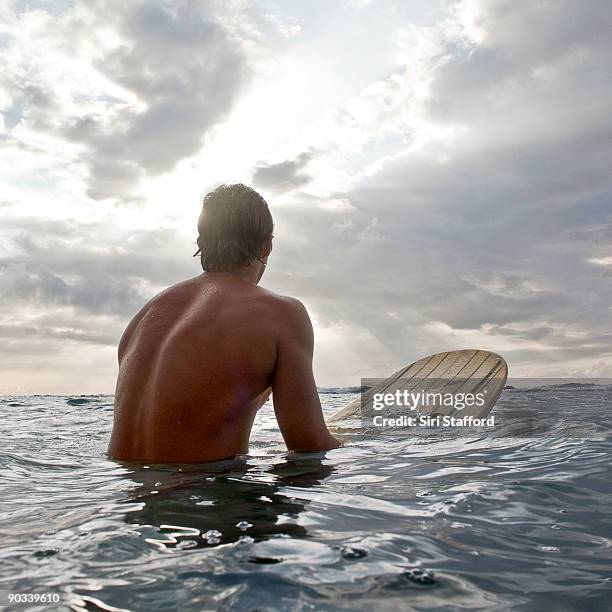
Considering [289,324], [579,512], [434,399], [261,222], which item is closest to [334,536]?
[579,512]

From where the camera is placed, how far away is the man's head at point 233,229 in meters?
2.97

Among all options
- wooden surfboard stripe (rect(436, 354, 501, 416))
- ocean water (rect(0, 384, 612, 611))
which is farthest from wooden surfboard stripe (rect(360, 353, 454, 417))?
ocean water (rect(0, 384, 612, 611))

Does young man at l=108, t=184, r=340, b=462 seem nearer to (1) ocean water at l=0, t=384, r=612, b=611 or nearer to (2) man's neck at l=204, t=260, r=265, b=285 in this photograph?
(2) man's neck at l=204, t=260, r=265, b=285

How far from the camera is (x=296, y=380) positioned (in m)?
2.71

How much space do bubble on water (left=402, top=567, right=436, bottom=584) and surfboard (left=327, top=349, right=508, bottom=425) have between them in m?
3.95

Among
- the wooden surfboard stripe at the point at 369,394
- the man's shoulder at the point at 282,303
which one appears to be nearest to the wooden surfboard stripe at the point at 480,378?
the wooden surfboard stripe at the point at 369,394

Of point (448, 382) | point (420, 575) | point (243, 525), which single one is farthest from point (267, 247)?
point (448, 382)

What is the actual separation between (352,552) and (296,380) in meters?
1.21

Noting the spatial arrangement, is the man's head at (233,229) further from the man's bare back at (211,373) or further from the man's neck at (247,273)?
the man's bare back at (211,373)

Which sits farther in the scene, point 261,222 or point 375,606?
point 261,222

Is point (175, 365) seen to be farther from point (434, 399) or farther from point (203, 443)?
point (434, 399)

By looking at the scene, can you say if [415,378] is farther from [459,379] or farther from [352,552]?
[352,552]

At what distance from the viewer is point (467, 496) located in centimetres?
225

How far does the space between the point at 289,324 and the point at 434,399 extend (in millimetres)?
3625
